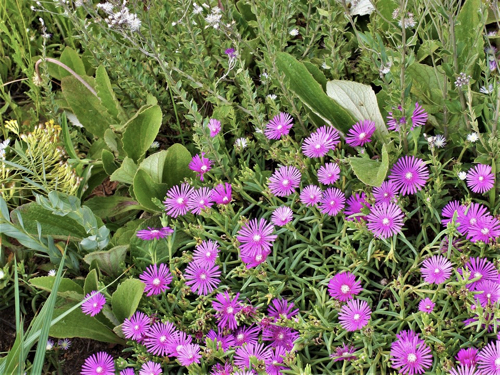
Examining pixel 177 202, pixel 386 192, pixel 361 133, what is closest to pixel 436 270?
pixel 386 192

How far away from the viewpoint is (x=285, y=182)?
184 centimetres

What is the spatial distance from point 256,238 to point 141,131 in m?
0.74

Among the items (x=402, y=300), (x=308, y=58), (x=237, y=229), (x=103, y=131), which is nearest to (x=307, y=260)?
(x=237, y=229)

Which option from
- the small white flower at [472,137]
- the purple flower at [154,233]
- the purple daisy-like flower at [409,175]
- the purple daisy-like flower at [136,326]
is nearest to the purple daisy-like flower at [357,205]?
the purple daisy-like flower at [409,175]

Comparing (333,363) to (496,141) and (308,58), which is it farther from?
(308,58)

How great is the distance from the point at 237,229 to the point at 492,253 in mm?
799

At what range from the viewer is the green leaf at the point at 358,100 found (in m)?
1.95

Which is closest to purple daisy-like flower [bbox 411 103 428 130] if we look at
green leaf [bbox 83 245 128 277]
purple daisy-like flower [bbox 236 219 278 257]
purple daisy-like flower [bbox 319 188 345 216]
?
purple daisy-like flower [bbox 319 188 345 216]

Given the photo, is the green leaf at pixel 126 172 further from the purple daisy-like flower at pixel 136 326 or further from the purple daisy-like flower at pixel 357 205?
the purple daisy-like flower at pixel 357 205

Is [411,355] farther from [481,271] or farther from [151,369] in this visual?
[151,369]

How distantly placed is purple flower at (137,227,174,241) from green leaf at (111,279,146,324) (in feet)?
0.63

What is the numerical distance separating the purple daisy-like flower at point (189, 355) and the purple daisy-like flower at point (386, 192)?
73cm

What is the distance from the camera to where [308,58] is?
2.35 metres

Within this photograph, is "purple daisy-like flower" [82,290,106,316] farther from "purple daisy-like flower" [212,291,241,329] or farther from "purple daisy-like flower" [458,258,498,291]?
"purple daisy-like flower" [458,258,498,291]
